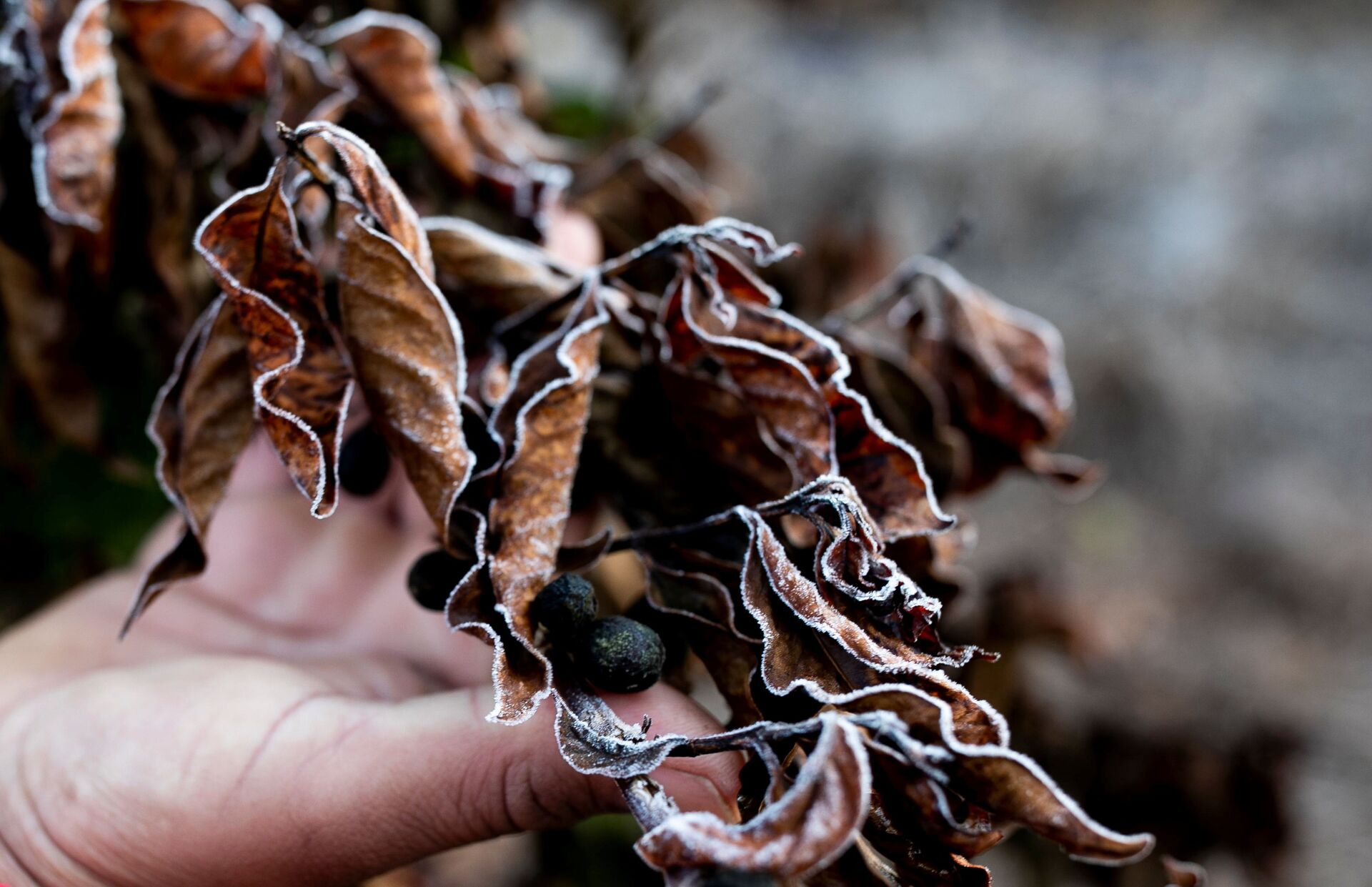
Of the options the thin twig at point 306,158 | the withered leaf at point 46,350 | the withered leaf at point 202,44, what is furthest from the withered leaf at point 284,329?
the withered leaf at point 46,350

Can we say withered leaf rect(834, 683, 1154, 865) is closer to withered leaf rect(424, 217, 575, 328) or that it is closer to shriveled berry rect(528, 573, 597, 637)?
shriveled berry rect(528, 573, 597, 637)

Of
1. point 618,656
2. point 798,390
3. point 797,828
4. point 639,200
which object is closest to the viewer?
point 797,828

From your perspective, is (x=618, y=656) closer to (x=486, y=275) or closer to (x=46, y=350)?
(x=486, y=275)

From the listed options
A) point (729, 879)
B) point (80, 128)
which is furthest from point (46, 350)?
point (729, 879)

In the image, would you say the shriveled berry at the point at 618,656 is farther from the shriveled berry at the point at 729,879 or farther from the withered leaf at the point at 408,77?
the withered leaf at the point at 408,77

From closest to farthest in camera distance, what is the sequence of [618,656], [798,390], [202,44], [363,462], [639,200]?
1. [618,656]
2. [798,390]
3. [363,462]
4. [202,44]
5. [639,200]
